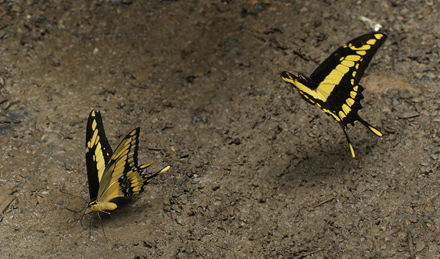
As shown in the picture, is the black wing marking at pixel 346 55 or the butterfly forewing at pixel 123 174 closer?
the butterfly forewing at pixel 123 174

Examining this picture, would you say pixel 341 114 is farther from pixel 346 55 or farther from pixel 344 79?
pixel 346 55

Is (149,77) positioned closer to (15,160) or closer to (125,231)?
(15,160)

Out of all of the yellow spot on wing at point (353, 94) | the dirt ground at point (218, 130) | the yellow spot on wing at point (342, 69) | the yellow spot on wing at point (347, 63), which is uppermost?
the yellow spot on wing at point (347, 63)

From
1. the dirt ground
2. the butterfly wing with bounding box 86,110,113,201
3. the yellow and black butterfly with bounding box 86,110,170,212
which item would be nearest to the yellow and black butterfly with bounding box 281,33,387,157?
the dirt ground

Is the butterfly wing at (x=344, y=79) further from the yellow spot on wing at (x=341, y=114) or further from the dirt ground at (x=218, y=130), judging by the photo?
the dirt ground at (x=218, y=130)

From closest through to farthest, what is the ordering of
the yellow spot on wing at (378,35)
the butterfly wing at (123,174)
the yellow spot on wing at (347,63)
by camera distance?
the butterfly wing at (123,174) < the yellow spot on wing at (378,35) < the yellow spot on wing at (347,63)

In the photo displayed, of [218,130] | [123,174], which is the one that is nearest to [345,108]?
[218,130]

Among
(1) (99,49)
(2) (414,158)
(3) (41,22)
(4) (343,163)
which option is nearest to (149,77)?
(1) (99,49)

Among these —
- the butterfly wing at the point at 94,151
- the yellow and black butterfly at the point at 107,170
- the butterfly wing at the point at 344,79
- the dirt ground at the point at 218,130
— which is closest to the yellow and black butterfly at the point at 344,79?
the butterfly wing at the point at 344,79
